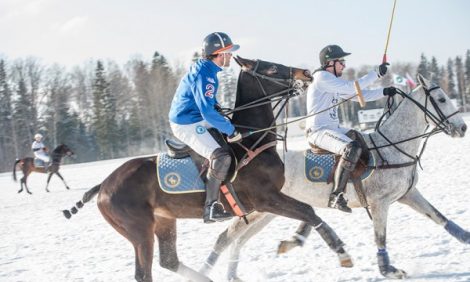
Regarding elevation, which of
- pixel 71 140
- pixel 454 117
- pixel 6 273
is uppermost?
pixel 454 117

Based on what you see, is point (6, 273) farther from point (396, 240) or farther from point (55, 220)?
point (396, 240)

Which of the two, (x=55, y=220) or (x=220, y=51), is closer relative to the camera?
(x=220, y=51)

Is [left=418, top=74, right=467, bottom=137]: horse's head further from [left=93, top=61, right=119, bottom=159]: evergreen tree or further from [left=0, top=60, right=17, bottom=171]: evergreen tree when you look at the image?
[left=0, top=60, right=17, bottom=171]: evergreen tree

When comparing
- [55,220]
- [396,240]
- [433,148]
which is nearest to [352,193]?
[396,240]

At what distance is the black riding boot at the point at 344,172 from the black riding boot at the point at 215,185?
1.46 meters

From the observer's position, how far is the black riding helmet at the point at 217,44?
5.20 meters

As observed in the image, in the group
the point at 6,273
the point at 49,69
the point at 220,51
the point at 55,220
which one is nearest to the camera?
the point at 220,51

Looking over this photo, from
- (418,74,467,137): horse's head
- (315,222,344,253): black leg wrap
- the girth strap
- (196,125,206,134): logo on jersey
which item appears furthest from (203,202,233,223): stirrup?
(418,74,467,137): horse's head

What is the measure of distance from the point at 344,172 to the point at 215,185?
5.58 ft

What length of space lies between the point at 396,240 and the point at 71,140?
49345 mm

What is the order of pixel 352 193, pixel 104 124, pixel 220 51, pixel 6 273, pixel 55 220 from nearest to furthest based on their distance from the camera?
1. pixel 220 51
2. pixel 352 193
3. pixel 6 273
4. pixel 55 220
5. pixel 104 124

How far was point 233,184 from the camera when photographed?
5.33m

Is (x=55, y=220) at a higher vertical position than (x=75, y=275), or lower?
lower

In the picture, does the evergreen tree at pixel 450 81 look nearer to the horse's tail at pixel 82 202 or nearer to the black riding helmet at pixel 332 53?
the black riding helmet at pixel 332 53
